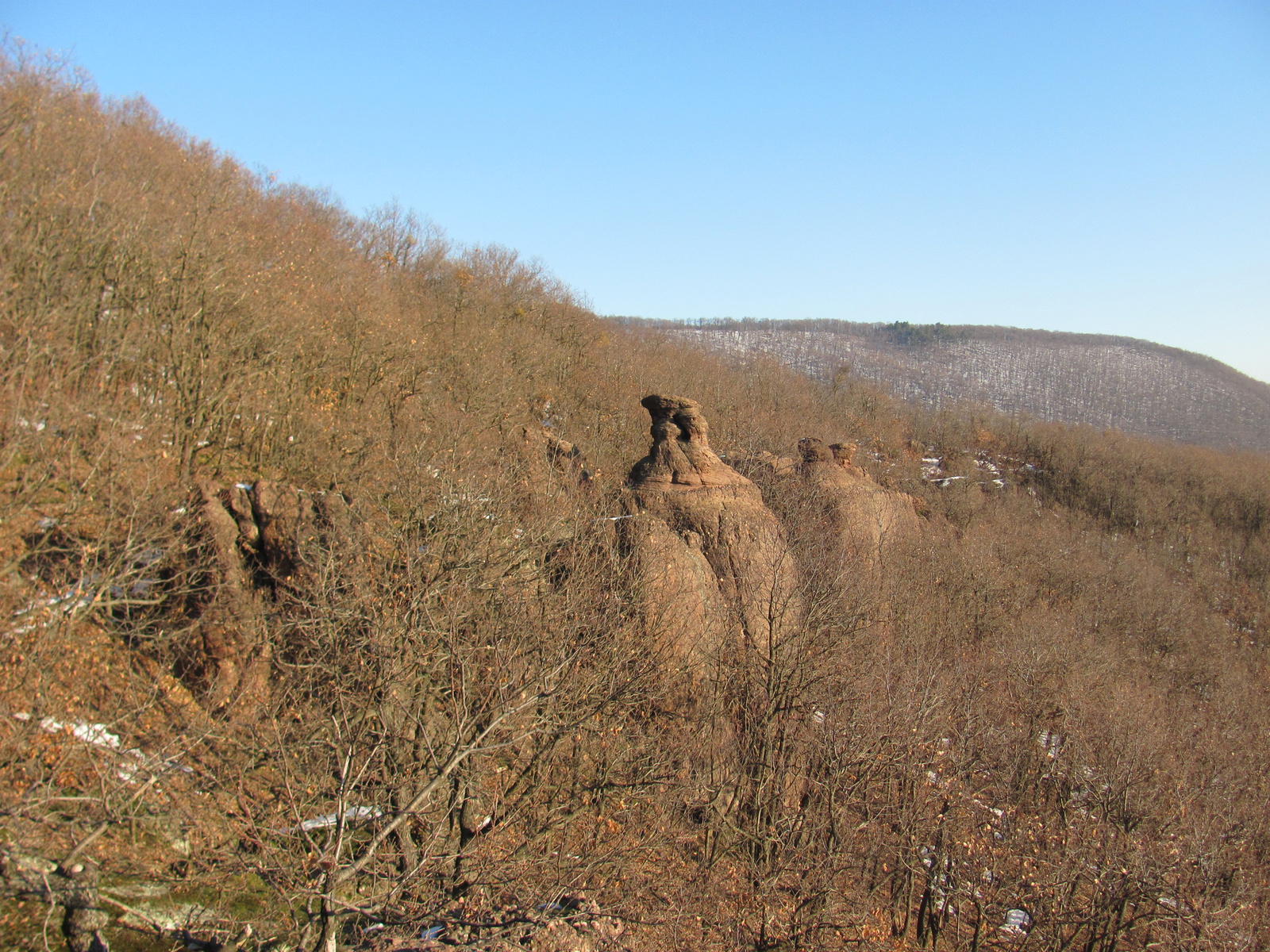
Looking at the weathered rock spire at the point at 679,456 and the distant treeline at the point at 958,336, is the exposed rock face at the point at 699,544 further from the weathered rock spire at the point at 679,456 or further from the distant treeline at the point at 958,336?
the distant treeline at the point at 958,336

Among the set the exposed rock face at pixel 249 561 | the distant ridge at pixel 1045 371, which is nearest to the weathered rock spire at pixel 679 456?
the exposed rock face at pixel 249 561

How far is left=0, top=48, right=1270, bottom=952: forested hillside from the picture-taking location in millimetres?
9695

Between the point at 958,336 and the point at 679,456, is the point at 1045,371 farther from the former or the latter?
the point at 679,456

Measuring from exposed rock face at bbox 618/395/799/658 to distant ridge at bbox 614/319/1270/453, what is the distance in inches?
4252

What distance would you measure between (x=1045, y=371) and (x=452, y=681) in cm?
17090

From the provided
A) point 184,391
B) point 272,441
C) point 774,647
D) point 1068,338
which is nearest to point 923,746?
point 774,647

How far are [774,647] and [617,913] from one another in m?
5.57

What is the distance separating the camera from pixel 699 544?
17.1 m

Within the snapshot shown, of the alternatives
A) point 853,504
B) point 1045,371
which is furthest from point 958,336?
point 853,504

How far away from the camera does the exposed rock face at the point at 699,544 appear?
15383 mm

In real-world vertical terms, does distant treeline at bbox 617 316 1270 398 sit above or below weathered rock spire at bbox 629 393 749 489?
above

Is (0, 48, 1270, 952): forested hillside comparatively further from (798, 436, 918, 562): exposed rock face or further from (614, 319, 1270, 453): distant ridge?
(614, 319, 1270, 453): distant ridge

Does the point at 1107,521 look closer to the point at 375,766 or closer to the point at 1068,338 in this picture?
the point at 375,766

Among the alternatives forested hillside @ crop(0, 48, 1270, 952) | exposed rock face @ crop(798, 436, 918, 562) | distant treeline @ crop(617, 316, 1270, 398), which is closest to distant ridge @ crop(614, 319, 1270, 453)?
distant treeline @ crop(617, 316, 1270, 398)
